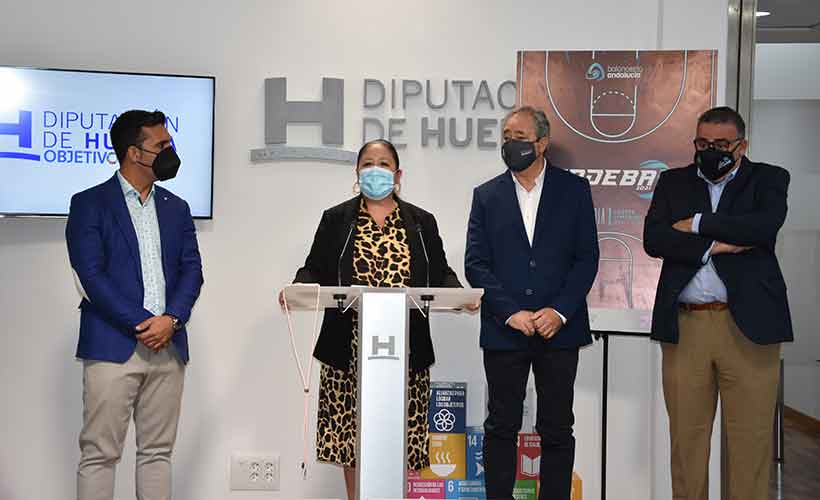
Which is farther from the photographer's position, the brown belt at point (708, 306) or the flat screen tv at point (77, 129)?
the flat screen tv at point (77, 129)

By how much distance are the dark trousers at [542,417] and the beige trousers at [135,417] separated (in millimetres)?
1189

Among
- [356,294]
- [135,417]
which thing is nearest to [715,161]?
[356,294]

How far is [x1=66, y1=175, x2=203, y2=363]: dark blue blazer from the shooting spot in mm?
3264

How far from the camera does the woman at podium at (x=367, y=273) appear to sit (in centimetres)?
334

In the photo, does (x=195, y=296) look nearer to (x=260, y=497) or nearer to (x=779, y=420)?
(x=260, y=497)

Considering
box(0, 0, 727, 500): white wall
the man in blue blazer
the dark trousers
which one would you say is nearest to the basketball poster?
box(0, 0, 727, 500): white wall

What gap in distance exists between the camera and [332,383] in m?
3.39

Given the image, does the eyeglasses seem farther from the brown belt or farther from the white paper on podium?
the white paper on podium

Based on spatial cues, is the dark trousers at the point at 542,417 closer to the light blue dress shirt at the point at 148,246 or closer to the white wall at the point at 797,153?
the light blue dress shirt at the point at 148,246

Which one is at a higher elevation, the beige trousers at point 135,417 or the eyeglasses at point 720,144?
the eyeglasses at point 720,144

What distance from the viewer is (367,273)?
3334 mm

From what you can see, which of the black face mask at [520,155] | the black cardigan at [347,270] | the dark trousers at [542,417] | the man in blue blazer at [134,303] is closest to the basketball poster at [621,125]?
the black face mask at [520,155]

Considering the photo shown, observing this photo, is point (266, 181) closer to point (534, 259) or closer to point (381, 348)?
point (534, 259)

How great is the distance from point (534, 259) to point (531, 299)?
0.15m
